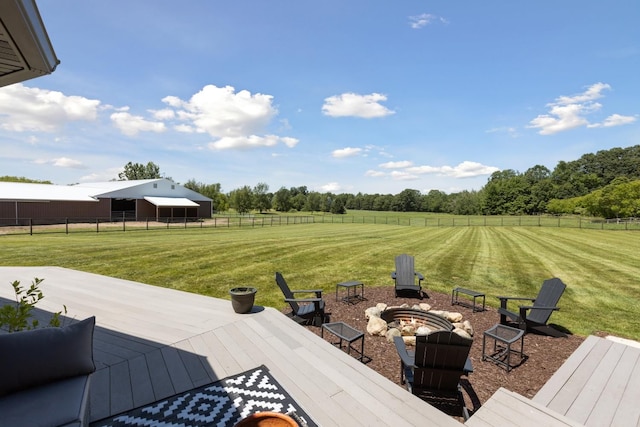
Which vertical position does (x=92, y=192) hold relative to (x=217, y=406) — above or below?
above

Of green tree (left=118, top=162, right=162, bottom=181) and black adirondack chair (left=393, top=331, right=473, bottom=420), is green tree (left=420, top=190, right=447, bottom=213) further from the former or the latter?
black adirondack chair (left=393, top=331, right=473, bottom=420)

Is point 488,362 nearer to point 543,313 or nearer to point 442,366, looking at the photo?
point 442,366

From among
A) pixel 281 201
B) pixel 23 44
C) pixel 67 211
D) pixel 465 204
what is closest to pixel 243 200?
pixel 281 201

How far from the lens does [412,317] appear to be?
5.95 meters

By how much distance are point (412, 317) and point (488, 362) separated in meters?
1.66

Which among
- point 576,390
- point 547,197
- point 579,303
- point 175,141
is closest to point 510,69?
point 579,303

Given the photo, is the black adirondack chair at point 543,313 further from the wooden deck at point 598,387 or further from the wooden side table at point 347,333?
the wooden side table at point 347,333

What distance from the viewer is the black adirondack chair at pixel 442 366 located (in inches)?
127

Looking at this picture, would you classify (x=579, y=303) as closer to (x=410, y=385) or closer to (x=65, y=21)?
(x=410, y=385)

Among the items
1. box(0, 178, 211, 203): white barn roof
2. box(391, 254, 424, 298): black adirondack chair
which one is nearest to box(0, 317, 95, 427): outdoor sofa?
box(391, 254, 424, 298): black adirondack chair

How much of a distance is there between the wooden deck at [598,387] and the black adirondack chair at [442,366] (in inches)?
32.8

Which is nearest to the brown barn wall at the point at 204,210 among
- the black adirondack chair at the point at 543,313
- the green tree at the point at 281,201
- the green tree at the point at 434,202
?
the black adirondack chair at the point at 543,313

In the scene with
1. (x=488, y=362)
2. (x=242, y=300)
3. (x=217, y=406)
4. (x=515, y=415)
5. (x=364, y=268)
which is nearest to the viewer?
(x=515, y=415)

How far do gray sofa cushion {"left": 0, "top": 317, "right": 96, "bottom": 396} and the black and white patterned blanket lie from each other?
644 mm
